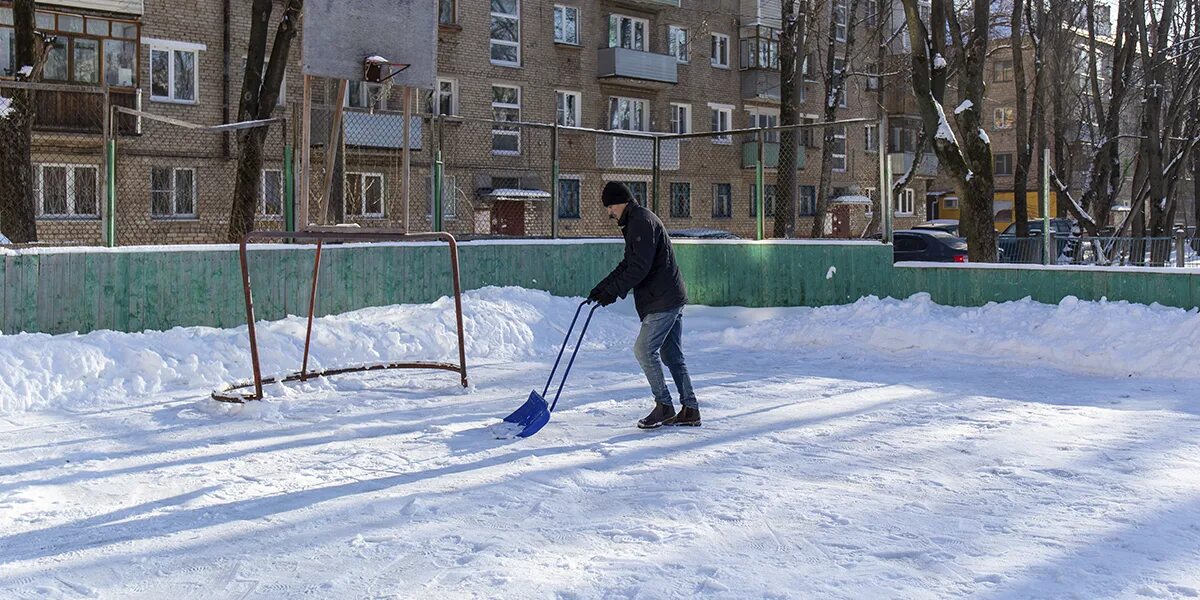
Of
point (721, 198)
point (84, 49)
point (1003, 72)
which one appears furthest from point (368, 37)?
point (1003, 72)

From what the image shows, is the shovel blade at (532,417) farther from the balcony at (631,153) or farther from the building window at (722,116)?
the building window at (722,116)

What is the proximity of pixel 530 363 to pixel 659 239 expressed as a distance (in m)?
4.21

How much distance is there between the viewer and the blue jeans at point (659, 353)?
822 cm

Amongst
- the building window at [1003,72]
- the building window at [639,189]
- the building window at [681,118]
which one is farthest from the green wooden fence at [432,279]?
the building window at [1003,72]

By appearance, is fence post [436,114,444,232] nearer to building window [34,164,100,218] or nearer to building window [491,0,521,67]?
building window [34,164,100,218]

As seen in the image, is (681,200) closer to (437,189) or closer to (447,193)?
(447,193)

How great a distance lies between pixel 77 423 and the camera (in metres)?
8.33

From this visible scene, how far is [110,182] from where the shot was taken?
38.1 feet

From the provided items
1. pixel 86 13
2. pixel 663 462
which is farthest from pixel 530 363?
pixel 86 13

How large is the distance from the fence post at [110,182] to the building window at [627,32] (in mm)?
28127

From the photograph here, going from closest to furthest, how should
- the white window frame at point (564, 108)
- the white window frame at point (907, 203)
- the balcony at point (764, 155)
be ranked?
the balcony at point (764, 155)
the white window frame at point (564, 108)
the white window frame at point (907, 203)

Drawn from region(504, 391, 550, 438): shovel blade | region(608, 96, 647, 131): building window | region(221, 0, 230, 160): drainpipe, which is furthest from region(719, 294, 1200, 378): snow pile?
region(608, 96, 647, 131): building window

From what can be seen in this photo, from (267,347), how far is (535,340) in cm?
330

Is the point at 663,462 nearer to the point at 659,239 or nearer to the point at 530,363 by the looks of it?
the point at 659,239
